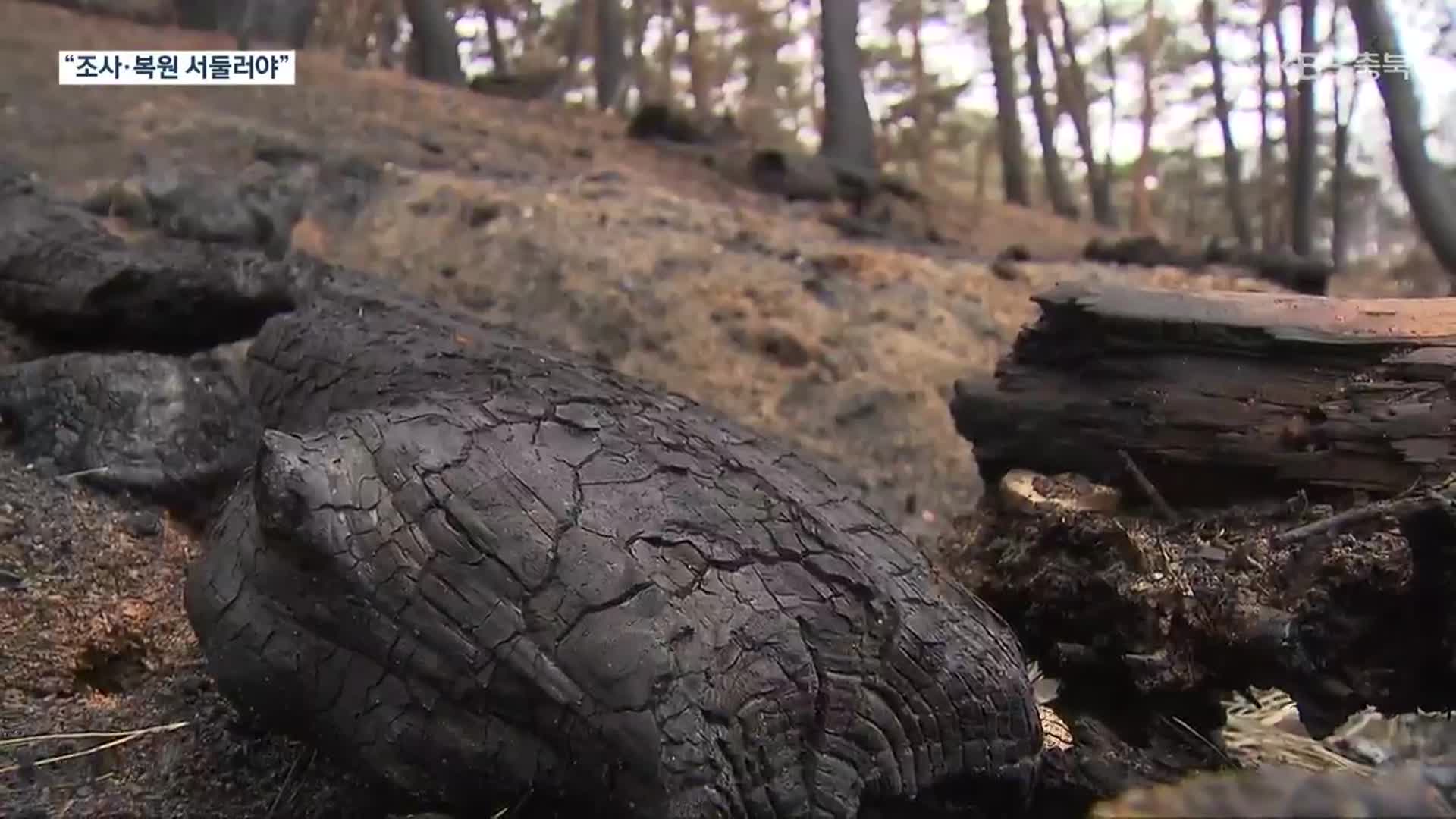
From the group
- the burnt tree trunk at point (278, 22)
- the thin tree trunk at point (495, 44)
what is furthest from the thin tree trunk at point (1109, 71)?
the thin tree trunk at point (495, 44)

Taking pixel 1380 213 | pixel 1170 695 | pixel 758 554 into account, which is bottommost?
pixel 1170 695

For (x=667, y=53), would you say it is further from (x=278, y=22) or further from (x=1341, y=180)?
(x=1341, y=180)

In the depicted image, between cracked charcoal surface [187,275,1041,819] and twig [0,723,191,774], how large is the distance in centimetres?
23

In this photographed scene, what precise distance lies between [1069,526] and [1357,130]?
182 cm

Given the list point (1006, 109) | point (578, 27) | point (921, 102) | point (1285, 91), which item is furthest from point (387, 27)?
point (1285, 91)

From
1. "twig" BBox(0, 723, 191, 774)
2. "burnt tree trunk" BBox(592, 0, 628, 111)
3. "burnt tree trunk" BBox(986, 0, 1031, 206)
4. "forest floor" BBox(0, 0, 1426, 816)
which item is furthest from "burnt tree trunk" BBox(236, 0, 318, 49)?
→ "twig" BBox(0, 723, 191, 774)

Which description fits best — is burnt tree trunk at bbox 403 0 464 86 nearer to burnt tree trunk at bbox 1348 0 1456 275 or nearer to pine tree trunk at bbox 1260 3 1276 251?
pine tree trunk at bbox 1260 3 1276 251

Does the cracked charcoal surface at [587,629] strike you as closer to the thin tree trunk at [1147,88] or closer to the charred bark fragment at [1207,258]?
the thin tree trunk at [1147,88]

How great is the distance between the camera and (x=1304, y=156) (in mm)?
3551

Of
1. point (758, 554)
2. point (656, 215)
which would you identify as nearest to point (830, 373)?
point (656, 215)

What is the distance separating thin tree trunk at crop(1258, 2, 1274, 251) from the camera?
3182 mm

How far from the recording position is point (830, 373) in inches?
163

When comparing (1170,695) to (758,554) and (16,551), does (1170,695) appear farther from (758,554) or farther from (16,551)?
(16,551)

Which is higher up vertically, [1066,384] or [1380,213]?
[1380,213]
